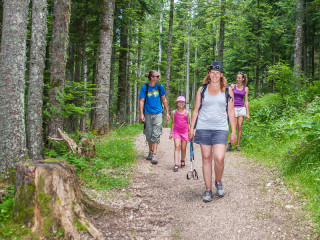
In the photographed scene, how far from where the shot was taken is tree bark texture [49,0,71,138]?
6.80 m

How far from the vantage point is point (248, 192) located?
4766 millimetres

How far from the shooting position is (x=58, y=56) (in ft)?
23.0

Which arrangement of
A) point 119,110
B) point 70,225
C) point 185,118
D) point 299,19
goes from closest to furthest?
point 70,225, point 185,118, point 299,19, point 119,110

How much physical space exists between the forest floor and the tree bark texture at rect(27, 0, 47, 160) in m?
2.75

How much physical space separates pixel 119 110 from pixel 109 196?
11.3m

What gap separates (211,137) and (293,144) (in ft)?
9.31

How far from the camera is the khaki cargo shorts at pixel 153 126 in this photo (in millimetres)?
7268

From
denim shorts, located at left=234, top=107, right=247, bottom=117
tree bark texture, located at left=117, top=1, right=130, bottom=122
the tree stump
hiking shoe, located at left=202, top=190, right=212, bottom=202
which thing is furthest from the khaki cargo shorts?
tree bark texture, located at left=117, top=1, right=130, bottom=122

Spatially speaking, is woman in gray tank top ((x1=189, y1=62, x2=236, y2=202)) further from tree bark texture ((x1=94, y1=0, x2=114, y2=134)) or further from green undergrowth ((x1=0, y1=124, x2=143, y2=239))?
tree bark texture ((x1=94, y1=0, x2=114, y2=134))

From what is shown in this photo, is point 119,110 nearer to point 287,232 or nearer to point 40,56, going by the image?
point 40,56

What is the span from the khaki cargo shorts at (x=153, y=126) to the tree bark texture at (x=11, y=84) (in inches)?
136

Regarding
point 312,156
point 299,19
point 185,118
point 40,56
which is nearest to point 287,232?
point 312,156

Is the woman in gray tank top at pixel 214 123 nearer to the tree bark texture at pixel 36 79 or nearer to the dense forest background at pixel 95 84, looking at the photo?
the dense forest background at pixel 95 84

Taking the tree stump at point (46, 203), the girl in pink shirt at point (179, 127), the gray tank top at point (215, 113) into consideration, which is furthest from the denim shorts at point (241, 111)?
the tree stump at point (46, 203)
